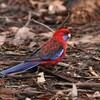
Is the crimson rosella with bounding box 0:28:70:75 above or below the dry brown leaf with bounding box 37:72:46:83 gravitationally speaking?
above

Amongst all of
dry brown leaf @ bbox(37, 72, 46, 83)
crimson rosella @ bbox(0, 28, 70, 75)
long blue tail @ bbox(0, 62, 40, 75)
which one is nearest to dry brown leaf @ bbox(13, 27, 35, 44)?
crimson rosella @ bbox(0, 28, 70, 75)

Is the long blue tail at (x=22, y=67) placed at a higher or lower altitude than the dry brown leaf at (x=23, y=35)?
lower

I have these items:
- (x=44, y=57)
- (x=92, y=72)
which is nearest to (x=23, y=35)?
(x=44, y=57)

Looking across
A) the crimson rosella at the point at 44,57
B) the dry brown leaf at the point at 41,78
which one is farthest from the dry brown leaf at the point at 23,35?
the dry brown leaf at the point at 41,78

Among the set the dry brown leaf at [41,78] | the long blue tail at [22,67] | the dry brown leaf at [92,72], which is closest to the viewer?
the dry brown leaf at [41,78]

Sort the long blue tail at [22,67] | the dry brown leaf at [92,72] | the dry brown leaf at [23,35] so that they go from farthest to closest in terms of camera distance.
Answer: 1. the dry brown leaf at [23,35]
2. the dry brown leaf at [92,72]
3. the long blue tail at [22,67]

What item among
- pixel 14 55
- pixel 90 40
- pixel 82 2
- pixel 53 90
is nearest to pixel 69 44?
pixel 90 40

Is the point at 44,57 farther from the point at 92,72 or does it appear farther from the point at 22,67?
the point at 92,72

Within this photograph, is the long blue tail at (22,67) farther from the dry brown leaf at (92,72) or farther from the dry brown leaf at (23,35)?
the dry brown leaf at (23,35)

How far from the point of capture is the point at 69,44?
656cm

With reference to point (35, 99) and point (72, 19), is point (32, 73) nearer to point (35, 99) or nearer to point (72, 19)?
point (35, 99)

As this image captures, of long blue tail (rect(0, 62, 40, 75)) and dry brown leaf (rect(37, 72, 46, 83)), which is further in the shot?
long blue tail (rect(0, 62, 40, 75))

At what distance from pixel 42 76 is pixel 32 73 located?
22cm

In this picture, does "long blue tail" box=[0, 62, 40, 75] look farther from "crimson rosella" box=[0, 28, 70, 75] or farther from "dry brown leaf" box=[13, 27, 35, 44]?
"dry brown leaf" box=[13, 27, 35, 44]
